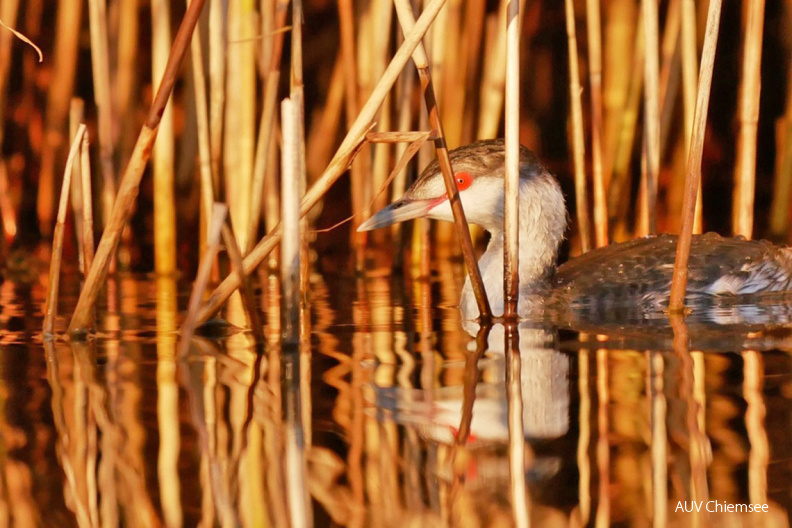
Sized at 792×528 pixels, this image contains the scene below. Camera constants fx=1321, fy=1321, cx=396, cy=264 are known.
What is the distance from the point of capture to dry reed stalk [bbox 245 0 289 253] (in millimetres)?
5984

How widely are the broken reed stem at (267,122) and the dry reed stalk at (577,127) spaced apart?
128 centimetres

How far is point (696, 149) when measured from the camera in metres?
4.48

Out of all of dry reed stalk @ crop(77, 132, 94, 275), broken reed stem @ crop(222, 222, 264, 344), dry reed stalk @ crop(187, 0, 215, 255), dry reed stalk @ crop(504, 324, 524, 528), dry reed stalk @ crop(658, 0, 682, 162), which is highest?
dry reed stalk @ crop(658, 0, 682, 162)

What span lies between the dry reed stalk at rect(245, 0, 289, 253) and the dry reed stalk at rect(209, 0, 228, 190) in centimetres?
22

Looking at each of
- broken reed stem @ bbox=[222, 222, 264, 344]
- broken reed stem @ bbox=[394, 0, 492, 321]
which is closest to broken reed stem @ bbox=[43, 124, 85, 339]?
broken reed stem @ bbox=[222, 222, 264, 344]

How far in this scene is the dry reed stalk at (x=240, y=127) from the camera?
6684 mm

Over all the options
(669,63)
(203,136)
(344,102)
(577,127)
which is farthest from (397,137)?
(344,102)

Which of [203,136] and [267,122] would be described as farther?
[203,136]

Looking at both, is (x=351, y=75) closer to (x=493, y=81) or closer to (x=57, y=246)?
(x=493, y=81)

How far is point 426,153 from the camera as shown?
22.8 ft

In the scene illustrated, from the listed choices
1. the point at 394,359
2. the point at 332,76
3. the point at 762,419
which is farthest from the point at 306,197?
the point at 332,76

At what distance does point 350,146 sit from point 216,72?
2.50m

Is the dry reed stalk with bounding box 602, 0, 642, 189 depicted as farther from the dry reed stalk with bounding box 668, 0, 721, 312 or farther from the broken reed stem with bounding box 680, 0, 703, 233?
the dry reed stalk with bounding box 668, 0, 721, 312

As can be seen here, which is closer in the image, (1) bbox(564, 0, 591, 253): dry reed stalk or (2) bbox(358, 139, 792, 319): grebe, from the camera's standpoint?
(2) bbox(358, 139, 792, 319): grebe
